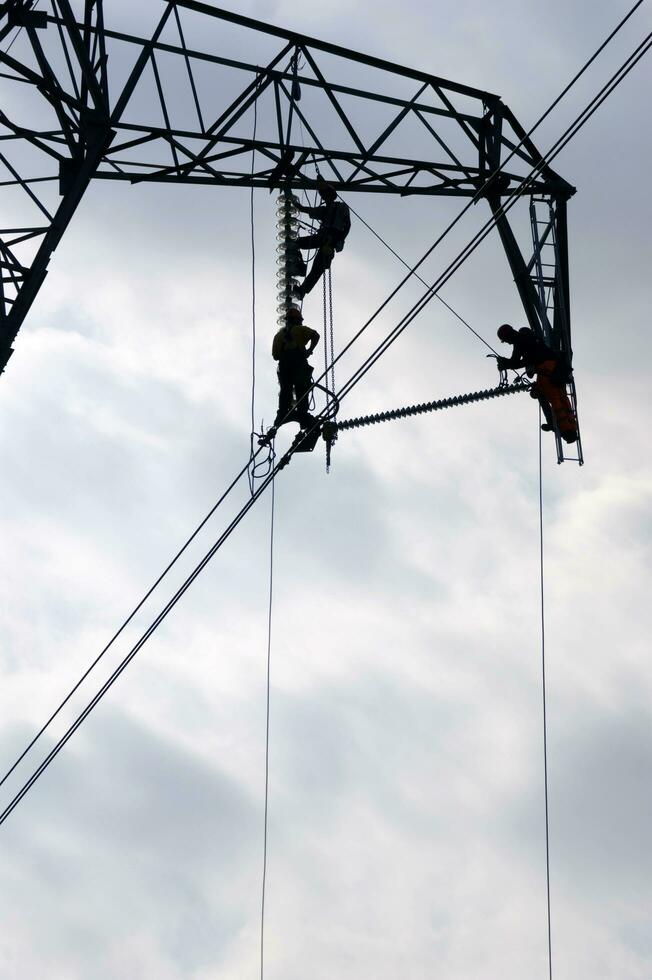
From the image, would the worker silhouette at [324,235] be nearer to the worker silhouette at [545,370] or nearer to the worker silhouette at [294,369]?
the worker silhouette at [294,369]

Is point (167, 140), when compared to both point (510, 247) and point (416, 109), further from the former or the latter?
point (510, 247)

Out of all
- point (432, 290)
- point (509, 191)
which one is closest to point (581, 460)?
point (509, 191)

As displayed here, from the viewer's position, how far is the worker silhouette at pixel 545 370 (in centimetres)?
2131

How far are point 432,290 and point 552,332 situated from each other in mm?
5250

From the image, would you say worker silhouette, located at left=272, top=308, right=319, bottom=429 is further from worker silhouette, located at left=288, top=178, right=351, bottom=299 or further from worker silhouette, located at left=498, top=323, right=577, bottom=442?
worker silhouette, located at left=498, top=323, right=577, bottom=442

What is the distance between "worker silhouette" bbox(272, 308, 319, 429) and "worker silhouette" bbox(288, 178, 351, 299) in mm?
699

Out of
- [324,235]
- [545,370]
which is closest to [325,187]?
[324,235]

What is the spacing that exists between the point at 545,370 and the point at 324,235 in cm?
292

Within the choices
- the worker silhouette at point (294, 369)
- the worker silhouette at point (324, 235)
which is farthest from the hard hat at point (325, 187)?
the worker silhouette at point (294, 369)

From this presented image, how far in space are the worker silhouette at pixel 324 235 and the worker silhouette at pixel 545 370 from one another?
214 cm

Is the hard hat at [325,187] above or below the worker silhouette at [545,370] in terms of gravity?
above

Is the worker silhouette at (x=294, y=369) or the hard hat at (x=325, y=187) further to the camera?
the hard hat at (x=325, y=187)

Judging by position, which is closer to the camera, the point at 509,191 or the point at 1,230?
the point at 1,230

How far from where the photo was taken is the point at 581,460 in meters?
21.4
